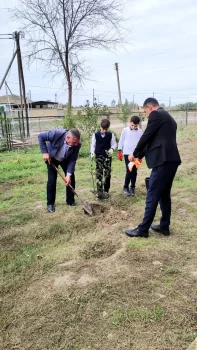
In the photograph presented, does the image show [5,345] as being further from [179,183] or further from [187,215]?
[179,183]

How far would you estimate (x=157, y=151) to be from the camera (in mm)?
3582

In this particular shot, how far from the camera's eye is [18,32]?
14672mm

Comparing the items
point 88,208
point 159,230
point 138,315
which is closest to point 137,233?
point 159,230

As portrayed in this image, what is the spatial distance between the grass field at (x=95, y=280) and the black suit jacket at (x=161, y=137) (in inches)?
37.3

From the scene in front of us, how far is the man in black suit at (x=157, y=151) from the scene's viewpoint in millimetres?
3520

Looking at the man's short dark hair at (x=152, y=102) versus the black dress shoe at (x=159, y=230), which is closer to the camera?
the man's short dark hair at (x=152, y=102)

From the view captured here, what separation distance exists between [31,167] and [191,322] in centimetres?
706

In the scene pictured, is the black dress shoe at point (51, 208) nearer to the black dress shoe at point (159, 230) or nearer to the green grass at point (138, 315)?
the black dress shoe at point (159, 230)

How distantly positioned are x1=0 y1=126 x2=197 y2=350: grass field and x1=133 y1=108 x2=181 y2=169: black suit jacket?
0.95 metres

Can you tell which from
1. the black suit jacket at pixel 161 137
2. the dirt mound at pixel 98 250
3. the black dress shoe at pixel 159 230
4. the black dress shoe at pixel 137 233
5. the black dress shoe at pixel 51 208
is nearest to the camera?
the dirt mound at pixel 98 250

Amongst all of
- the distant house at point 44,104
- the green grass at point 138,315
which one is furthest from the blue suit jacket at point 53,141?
the distant house at point 44,104

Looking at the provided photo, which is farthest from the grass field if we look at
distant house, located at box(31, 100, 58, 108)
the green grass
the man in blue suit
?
distant house, located at box(31, 100, 58, 108)

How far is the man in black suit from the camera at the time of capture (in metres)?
3.52

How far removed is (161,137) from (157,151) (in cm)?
16
